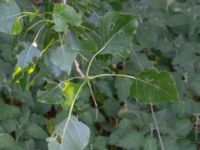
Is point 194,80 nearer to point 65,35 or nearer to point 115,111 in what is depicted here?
point 115,111

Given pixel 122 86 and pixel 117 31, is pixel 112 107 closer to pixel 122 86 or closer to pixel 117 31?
pixel 122 86

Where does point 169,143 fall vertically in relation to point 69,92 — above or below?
below

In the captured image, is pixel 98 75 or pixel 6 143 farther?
pixel 6 143

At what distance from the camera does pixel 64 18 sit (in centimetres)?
95

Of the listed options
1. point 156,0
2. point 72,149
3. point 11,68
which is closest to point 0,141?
point 11,68

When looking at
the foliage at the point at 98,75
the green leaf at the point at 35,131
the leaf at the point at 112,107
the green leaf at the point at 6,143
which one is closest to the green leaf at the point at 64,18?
the foliage at the point at 98,75

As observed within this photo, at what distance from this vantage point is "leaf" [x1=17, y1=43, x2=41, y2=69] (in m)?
1.05

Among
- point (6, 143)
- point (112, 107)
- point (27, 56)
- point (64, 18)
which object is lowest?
point (112, 107)

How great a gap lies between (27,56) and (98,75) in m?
0.16

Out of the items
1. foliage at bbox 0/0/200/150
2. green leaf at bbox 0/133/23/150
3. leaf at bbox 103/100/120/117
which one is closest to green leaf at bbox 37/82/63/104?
foliage at bbox 0/0/200/150

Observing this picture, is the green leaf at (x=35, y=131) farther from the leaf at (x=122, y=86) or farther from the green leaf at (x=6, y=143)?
the leaf at (x=122, y=86)

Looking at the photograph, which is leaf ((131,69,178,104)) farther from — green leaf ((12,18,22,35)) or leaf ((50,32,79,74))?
green leaf ((12,18,22,35))

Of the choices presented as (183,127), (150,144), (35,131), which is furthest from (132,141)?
(35,131)

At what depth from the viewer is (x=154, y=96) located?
3.49ft
